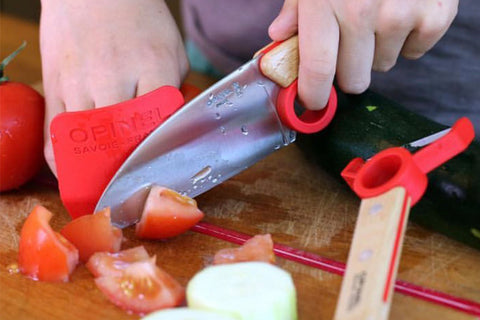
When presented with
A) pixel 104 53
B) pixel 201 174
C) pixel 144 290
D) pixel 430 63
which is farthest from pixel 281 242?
pixel 430 63

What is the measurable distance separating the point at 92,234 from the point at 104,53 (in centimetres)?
48

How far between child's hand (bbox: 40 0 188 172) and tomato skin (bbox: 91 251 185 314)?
447 mm

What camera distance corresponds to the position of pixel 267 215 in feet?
4.79

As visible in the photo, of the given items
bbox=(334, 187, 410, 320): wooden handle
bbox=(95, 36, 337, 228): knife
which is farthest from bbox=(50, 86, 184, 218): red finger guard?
bbox=(334, 187, 410, 320): wooden handle

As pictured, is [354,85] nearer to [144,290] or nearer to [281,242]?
[281,242]

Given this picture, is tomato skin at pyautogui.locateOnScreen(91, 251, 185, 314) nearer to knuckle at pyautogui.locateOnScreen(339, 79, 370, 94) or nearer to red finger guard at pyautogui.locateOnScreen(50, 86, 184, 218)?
red finger guard at pyautogui.locateOnScreen(50, 86, 184, 218)

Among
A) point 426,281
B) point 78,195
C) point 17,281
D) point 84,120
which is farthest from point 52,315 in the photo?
point 426,281

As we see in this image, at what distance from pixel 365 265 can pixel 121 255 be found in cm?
50

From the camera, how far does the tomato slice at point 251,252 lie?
1.23 m

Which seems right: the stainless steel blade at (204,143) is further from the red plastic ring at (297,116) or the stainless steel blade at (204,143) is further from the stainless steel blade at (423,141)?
the stainless steel blade at (423,141)

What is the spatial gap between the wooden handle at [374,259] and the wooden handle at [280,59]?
397mm

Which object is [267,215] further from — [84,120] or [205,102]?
[84,120]

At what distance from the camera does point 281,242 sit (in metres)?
1.36

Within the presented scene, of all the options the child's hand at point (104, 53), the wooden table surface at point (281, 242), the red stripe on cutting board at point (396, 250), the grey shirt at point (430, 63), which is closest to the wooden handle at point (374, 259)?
the red stripe on cutting board at point (396, 250)
